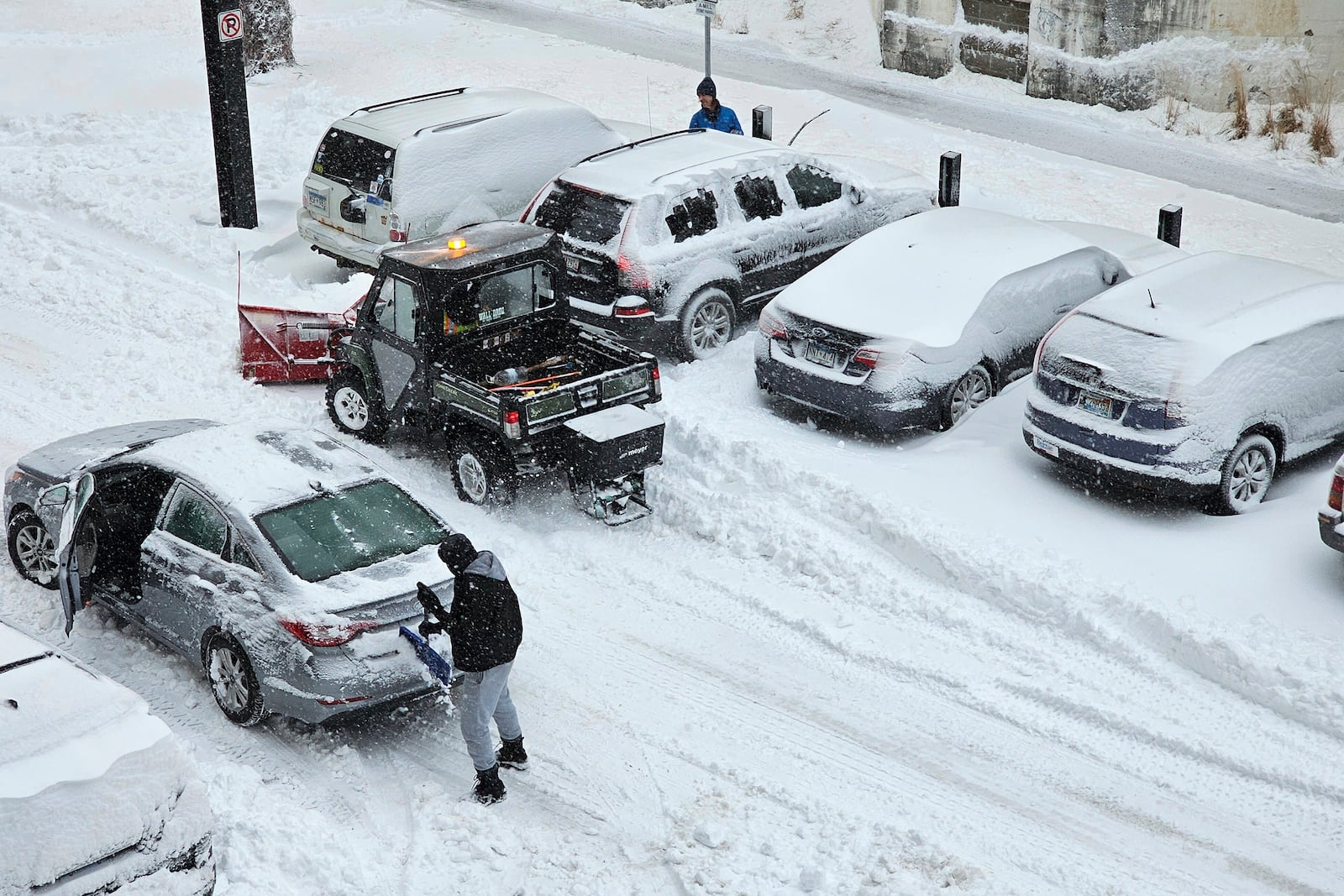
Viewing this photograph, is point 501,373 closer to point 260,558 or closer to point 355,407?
point 355,407

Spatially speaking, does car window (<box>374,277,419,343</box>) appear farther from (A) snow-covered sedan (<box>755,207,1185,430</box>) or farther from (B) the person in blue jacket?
(B) the person in blue jacket

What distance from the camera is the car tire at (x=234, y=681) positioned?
24.8 ft

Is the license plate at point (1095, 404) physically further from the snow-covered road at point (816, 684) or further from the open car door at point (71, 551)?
the open car door at point (71, 551)

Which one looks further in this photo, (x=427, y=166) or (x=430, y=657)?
(x=427, y=166)

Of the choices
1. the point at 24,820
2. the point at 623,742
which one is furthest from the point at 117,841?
the point at 623,742

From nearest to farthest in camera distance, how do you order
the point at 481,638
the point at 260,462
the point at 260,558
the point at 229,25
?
the point at 481,638, the point at 260,558, the point at 260,462, the point at 229,25

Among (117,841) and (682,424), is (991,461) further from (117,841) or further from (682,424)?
(117,841)

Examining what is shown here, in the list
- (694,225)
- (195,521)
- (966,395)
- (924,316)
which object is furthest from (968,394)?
(195,521)

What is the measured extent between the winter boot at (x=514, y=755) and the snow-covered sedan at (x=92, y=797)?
66.7 inches

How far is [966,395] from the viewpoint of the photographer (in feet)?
35.5

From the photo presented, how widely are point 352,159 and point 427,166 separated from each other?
2.75ft

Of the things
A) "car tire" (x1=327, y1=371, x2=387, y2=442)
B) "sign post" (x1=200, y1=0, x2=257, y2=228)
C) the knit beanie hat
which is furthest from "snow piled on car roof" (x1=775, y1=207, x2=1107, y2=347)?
"sign post" (x1=200, y1=0, x2=257, y2=228)

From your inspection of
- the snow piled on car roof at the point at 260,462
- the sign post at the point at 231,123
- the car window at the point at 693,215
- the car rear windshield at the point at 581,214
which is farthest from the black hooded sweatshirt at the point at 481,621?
the sign post at the point at 231,123

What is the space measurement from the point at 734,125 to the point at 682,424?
6.00m
